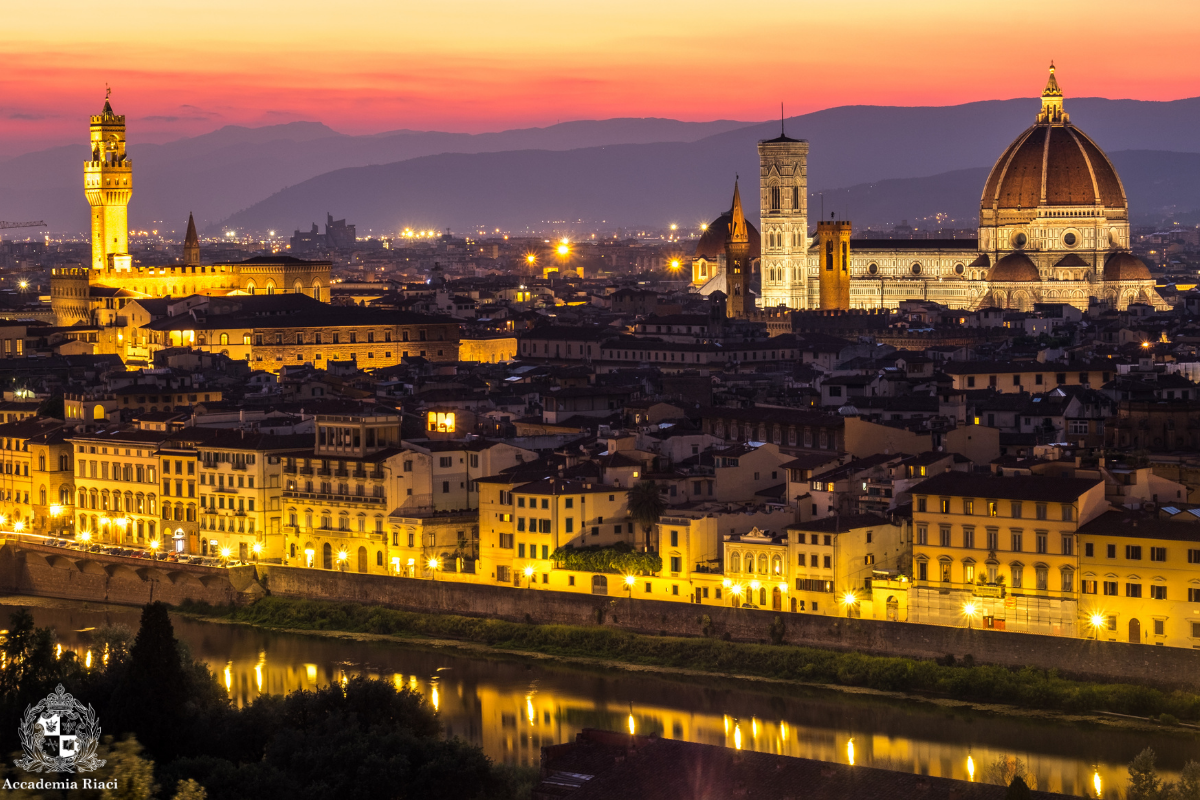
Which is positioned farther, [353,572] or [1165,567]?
[353,572]

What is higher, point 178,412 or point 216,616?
point 178,412

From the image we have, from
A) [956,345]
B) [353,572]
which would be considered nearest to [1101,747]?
[353,572]

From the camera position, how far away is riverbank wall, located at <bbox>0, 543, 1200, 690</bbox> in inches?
1318

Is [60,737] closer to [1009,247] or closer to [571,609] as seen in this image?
[571,609]

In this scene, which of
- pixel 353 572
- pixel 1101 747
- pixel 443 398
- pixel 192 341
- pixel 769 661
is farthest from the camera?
pixel 192 341

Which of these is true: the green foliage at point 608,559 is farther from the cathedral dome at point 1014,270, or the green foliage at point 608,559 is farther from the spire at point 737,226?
the cathedral dome at point 1014,270

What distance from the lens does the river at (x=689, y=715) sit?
31.4 m

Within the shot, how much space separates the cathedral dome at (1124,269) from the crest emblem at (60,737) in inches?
3565

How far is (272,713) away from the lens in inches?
1141

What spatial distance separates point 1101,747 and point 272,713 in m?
11.4

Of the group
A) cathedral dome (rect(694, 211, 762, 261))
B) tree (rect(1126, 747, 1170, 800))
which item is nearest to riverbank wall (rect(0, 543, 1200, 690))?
tree (rect(1126, 747, 1170, 800))

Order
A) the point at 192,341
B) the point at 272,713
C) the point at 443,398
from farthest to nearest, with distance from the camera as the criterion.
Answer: the point at 192,341
the point at 443,398
the point at 272,713

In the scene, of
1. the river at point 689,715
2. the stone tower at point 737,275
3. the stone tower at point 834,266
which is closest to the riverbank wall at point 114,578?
the river at point 689,715

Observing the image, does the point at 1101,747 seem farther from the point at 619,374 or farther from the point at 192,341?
the point at 192,341
